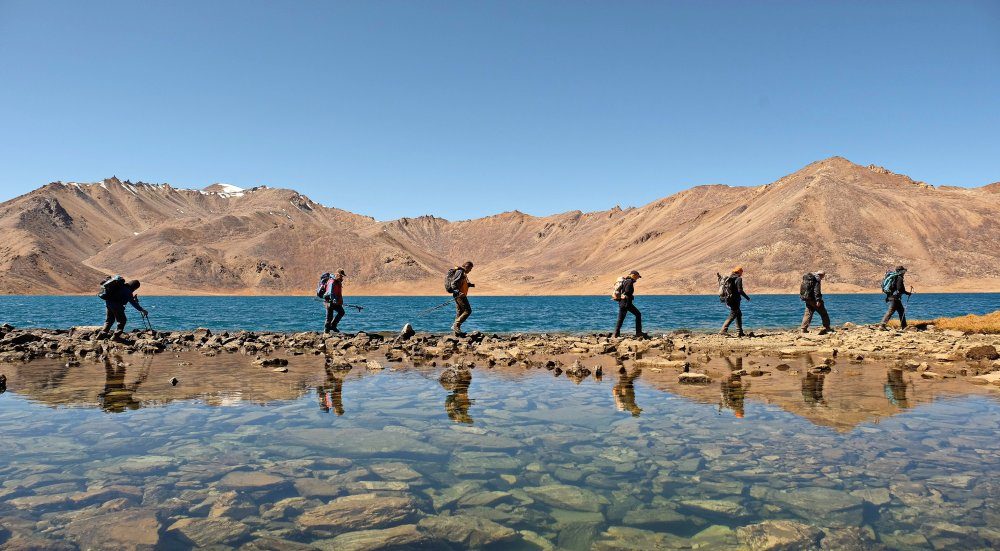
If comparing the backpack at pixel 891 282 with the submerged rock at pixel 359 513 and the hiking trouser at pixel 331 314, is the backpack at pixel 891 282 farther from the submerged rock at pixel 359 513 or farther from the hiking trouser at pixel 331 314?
the submerged rock at pixel 359 513

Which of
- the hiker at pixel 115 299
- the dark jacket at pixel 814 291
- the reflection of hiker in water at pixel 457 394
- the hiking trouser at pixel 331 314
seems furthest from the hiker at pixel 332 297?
the dark jacket at pixel 814 291

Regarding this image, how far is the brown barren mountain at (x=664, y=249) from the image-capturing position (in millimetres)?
120062

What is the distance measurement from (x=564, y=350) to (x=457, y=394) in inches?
336

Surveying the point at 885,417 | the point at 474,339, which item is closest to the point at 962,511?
the point at 885,417

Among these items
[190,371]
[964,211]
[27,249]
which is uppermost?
[964,211]

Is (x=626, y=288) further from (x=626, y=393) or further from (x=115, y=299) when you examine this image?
(x=115, y=299)

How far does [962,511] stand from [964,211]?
160879 mm

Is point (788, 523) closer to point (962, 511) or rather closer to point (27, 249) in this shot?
point (962, 511)

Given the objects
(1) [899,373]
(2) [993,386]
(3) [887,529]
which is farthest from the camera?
(1) [899,373]

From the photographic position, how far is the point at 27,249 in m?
153

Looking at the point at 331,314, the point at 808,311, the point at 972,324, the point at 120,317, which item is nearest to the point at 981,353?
the point at 808,311

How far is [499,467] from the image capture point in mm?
6211

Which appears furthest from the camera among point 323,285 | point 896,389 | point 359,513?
point 323,285

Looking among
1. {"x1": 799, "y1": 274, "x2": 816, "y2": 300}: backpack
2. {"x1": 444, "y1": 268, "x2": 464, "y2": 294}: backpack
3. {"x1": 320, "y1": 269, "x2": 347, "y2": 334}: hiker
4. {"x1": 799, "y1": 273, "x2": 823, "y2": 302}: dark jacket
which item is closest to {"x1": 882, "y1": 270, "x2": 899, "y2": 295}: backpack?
{"x1": 799, "y1": 273, "x2": 823, "y2": 302}: dark jacket
